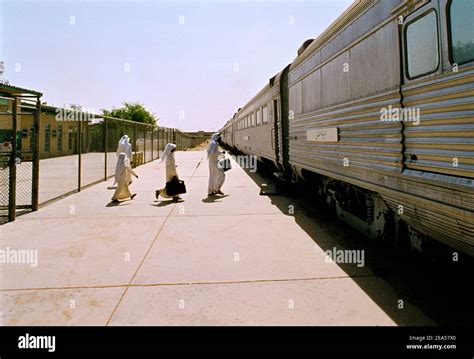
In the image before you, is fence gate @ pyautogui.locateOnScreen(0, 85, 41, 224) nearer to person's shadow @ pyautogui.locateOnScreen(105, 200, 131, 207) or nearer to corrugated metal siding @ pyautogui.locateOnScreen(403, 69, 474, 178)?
person's shadow @ pyautogui.locateOnScreen(105, 200, 131, 207)

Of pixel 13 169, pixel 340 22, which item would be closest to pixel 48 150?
pixel 13 169

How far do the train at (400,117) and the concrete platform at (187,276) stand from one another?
0.74m

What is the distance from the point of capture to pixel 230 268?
3732 mm

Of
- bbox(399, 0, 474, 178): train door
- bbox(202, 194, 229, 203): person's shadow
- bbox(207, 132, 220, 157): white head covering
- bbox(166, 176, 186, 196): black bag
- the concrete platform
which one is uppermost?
bbox(399, 0, 474, 178): train door

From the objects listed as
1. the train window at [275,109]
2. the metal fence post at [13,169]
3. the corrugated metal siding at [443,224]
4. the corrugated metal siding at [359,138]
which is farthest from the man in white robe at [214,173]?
the corrugated metal siding at [443,224]

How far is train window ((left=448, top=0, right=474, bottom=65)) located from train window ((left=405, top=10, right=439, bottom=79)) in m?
0.16

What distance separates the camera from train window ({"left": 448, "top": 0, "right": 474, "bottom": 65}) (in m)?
2.17

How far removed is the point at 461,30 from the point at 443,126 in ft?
2.12

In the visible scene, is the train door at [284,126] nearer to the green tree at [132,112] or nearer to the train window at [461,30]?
the train window at [461,30]

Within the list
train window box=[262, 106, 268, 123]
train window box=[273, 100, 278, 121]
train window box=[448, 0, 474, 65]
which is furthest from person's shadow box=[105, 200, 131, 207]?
train window box=[448, 0, 474, 65]

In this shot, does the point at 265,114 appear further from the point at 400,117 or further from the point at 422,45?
the point at 422,45

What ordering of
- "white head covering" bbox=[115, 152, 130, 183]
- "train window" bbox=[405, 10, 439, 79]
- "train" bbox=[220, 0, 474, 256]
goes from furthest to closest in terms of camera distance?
"white head covering" bbox=[115, 152, 130, 183] → "train window" bbox=[405, 10, 439, 79] → "train" bbox=[220, 0, 474, 256]

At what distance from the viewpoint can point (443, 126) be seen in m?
2.37
